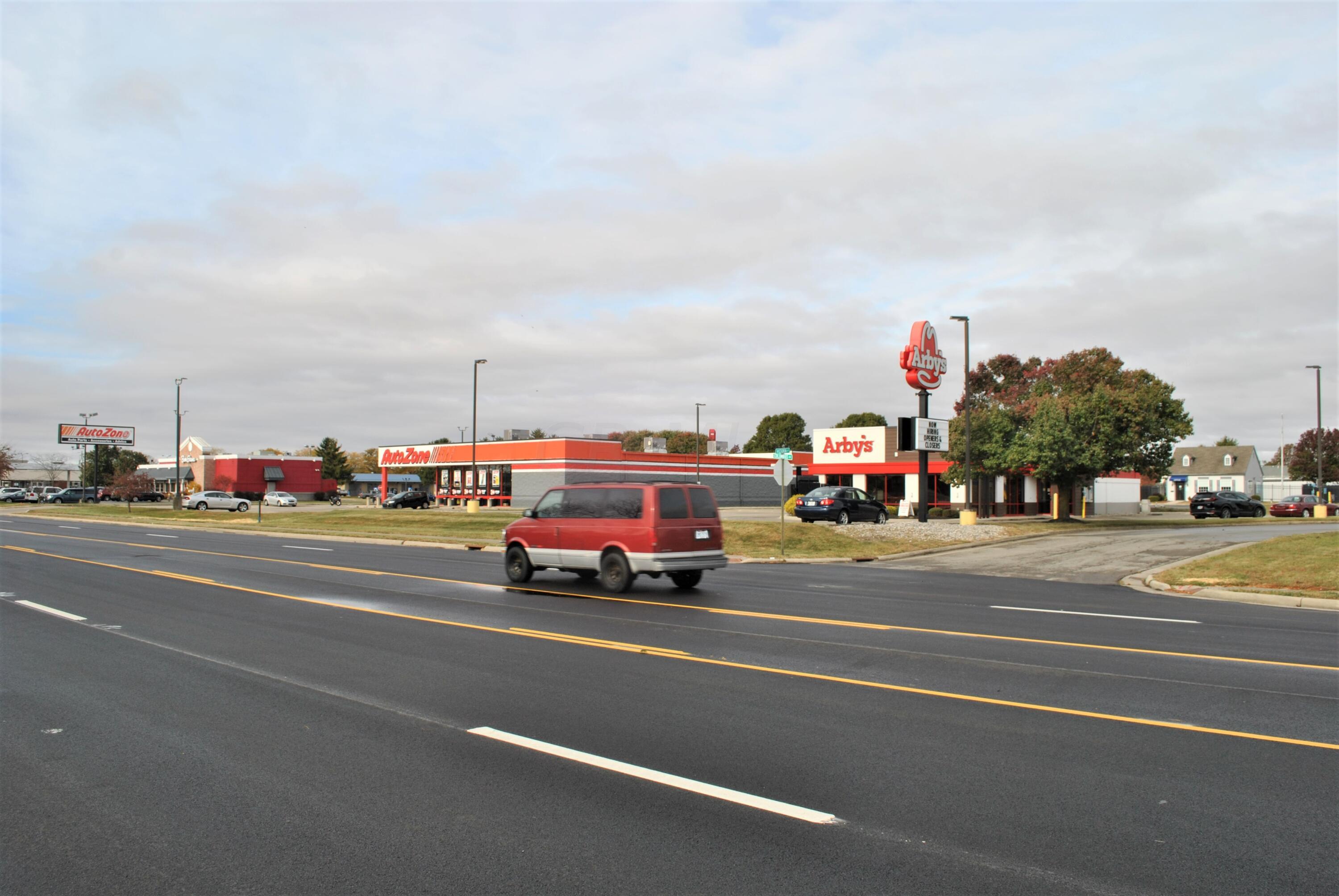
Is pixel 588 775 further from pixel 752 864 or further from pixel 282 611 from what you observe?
pixel 282 611

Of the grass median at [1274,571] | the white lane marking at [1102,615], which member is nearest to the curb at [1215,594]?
the grass median at [1274,571]

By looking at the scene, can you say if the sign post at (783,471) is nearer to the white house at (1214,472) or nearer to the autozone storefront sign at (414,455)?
the autozone storefront sign at (414,455)

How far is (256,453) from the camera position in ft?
323

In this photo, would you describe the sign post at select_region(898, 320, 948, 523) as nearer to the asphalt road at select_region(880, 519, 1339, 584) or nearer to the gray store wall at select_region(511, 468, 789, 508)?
the asphalt road at select_region(880, 519, 1339, 584)

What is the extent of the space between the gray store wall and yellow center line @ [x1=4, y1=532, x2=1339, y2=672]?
31.2 metres

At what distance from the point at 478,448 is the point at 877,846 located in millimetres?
61248

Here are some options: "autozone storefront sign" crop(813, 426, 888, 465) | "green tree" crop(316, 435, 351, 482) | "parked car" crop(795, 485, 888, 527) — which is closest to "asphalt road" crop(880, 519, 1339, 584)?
"parked car" crop(795, 485, 888, 527)

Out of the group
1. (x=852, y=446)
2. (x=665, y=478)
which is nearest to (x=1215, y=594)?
(x=852, y=446)

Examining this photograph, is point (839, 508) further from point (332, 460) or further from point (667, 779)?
point (332, 460)

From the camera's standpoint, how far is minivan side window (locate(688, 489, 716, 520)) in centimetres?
1631

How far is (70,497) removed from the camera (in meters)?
92.4

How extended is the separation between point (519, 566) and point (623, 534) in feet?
9.00

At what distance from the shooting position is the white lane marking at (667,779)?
504 centimetres

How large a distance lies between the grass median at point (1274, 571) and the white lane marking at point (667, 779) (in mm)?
15345
